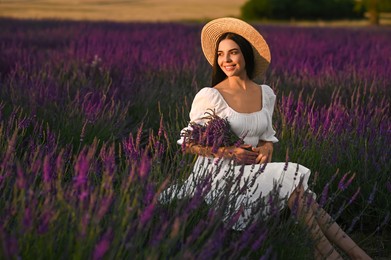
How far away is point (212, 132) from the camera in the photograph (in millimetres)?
3229

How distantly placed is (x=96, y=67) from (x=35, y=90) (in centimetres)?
242

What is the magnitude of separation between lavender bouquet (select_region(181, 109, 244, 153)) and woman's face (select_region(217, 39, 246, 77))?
26cm

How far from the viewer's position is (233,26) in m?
3.47

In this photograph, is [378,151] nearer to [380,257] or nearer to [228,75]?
[380,257]

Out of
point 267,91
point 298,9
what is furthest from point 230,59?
point 298,9

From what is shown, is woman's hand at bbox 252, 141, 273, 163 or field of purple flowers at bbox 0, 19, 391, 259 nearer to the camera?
field of purple flowers at bbox 0, 19, 391, 259

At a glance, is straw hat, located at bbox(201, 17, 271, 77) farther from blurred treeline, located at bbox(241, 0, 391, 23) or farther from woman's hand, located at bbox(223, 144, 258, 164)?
blurred treeline, located at bbox(241, 0, 391, 23)

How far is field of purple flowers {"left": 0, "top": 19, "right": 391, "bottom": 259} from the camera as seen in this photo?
2.04 metres

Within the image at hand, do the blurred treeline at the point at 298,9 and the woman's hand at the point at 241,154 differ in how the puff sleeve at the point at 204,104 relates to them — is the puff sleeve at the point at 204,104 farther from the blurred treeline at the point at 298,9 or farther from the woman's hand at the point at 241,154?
the blurred treeline at the point at 298,9

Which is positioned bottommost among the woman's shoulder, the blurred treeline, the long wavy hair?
the blurred treeline

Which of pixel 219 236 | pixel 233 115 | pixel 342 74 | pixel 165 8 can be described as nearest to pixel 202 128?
pixel 233 115

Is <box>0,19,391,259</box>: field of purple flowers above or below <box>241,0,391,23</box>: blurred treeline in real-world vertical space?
above

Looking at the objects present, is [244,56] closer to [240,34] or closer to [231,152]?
[240,34]

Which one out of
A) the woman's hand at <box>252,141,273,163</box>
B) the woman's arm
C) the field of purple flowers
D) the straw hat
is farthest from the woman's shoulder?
the field of purple flowers
